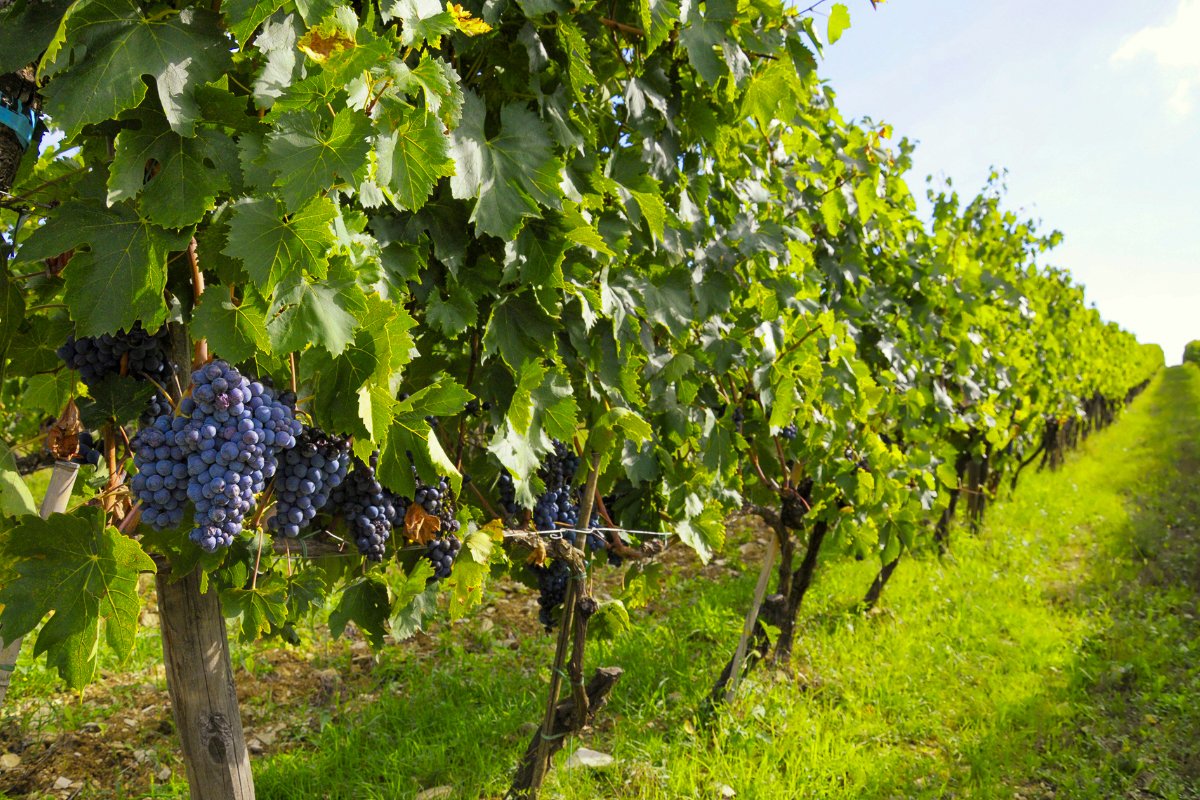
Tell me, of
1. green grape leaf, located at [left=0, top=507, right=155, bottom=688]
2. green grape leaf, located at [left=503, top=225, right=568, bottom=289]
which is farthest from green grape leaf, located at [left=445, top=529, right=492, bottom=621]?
green grape leaf, located at [left=0, top=507, right=155, bottom=688]

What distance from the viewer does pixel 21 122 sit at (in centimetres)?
138

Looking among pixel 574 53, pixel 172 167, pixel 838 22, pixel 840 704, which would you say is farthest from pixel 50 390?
pixel 840 704

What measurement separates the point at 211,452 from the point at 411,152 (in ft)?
1.94

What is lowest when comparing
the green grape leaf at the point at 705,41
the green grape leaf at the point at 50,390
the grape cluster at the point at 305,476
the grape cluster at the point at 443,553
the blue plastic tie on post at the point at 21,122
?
the grape cluster at the point at 443,553

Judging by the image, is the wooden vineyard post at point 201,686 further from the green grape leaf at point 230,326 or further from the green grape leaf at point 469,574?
the green grape leaf at point 230,326

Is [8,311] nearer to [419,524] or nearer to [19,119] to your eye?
[19,119]

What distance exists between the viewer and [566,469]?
8.91ft

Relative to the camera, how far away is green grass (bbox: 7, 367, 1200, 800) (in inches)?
136

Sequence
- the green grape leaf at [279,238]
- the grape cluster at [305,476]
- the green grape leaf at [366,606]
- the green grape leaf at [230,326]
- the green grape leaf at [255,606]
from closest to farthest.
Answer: the green grape leaf at [279,238] → the green grape leaf at [230,326] → the grape cluster at [305,476] → the green grape leaf at [255,606] → the green grape leaf at [366,606]

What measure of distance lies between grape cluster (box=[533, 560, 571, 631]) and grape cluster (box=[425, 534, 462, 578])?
70cm

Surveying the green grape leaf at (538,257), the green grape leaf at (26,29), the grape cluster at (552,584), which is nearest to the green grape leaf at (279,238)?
the green grape leaf at (26,29)

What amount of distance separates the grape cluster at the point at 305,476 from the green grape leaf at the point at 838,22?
2157 mm

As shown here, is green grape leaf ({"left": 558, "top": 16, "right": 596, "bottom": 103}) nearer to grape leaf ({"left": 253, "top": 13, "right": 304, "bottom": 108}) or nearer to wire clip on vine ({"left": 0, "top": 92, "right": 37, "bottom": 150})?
grape leaf ({"left": 253, "top": 13, "right": 304, "bottom": 108})

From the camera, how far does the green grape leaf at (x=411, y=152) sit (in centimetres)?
135
